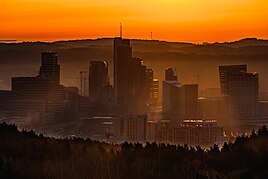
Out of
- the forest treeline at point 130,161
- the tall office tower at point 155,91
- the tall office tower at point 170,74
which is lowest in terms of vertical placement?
the forest treeline at point 130,161

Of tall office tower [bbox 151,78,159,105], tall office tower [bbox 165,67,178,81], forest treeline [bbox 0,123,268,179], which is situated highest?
tall office tower [bbox 165,67,178,81]

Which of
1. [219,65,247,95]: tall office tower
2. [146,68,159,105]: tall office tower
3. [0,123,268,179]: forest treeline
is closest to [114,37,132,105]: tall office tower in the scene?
[146,68,159,105]: tall office tower

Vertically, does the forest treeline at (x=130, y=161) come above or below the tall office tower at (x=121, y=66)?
below

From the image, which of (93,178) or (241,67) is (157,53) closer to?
(241,67)

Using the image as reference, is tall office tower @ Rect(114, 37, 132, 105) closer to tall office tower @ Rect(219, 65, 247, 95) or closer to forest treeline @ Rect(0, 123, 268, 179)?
tall office tower @ Rect(219, 65, 247, 95)

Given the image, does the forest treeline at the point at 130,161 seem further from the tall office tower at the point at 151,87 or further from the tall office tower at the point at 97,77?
the tall office tower at the point at 151,87

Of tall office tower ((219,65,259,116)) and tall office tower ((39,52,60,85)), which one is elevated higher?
tall office tower ((39,52,60,85))

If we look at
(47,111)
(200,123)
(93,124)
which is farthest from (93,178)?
(47,111)

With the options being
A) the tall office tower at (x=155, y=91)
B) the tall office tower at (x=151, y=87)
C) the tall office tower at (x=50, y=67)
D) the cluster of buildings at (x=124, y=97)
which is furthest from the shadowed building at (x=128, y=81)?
the tall office tower at (x=50, y=67)
